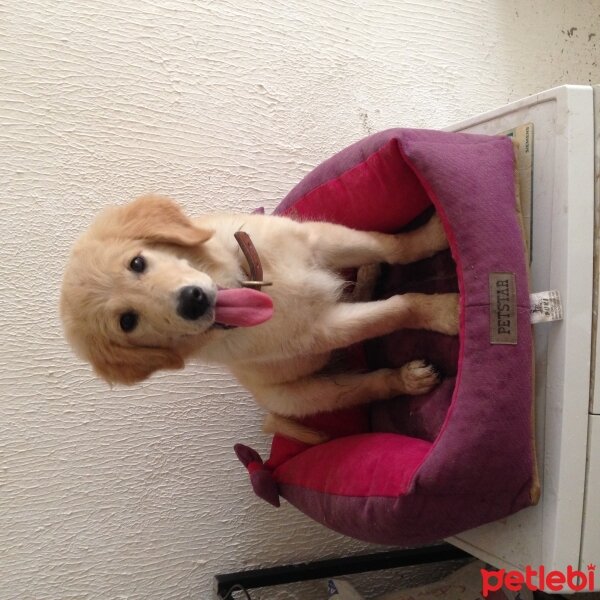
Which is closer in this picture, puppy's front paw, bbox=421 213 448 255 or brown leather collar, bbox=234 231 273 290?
brown leather collar, bbox=234 231 273 290

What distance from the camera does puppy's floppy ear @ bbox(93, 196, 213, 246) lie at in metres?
1.11

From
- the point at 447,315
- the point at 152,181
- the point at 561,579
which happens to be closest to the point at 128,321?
the point at 447,315

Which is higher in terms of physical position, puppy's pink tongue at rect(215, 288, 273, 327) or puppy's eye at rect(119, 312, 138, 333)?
puppy's pink tongue at rect(215, 288, 273, 327)

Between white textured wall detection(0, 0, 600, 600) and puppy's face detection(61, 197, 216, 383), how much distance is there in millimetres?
635

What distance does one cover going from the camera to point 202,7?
6.15 feet

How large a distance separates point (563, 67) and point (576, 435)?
160cm

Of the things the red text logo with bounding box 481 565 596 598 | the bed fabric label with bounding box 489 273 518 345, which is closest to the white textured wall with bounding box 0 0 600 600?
the red text logo with bounding box 481 565 596 598

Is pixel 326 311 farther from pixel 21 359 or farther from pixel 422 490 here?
pixel 21 359

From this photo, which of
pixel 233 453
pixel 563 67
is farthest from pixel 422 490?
pixel 563 67

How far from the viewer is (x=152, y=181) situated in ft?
5.84

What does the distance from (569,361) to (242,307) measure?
2.11 ft

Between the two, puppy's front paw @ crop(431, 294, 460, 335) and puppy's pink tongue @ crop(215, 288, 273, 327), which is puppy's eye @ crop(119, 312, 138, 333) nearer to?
puppy's pink tongue @ crop(215, 288, 273, 327)

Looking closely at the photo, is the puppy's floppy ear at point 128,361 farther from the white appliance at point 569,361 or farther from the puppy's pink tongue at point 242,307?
the white appliance at point 569,361

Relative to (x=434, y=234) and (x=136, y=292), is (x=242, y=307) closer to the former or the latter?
(x=136, y=292)
